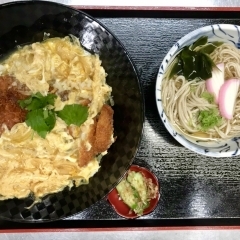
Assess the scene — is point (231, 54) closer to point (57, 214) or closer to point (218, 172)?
point (218, 172)

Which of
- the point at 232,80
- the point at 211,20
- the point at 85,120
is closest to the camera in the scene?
the point at 85,120

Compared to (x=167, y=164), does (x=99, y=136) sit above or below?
above

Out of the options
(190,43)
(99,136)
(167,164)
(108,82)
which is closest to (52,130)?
(99,136)

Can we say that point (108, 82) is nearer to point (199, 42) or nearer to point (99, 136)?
point (99, 136)

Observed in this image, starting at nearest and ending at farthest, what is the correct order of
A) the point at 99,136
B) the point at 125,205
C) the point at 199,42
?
the point at 99,136, the point at 199,42, the point at 125,205

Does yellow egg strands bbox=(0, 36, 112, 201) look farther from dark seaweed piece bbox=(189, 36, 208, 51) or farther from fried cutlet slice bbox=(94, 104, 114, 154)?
dark seaweed piece bbox=(189, 36, 208, 51)

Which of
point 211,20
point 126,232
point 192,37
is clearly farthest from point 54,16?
point 126,232
